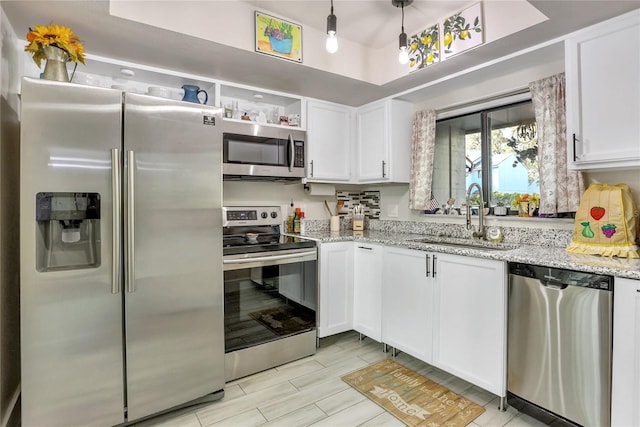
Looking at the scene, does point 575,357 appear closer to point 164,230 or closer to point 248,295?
point 248,295

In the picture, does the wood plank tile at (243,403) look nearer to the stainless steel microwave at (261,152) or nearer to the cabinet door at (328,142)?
the stainless steel microwave at (261,152)

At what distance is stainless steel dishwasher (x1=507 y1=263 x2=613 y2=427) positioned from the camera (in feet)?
4.85

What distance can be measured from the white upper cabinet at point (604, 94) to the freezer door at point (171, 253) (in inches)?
84.5

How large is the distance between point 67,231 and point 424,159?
2709mm

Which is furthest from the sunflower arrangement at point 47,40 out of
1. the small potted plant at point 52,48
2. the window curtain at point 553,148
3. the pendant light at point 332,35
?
the window curtain at point 553,148

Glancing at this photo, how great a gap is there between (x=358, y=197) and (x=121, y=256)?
104 inches

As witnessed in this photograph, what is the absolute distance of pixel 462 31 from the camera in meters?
2.14

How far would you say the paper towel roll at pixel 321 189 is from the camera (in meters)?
3.24

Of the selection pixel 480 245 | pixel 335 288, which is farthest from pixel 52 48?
pixel 480 245

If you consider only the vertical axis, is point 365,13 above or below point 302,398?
above

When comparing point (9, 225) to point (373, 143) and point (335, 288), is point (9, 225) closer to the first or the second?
point (335, 288)

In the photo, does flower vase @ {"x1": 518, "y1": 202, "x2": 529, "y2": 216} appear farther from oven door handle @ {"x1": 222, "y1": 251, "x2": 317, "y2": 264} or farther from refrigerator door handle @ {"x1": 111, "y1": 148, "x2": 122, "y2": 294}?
refrigerator door handle @ {"x1": 111, "y1": 148, "x2": 122, "y2": 294}

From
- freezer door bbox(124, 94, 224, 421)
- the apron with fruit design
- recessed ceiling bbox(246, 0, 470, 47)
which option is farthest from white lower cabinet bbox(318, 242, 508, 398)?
recessed ceiling bbox(246, 0, 470, 47)

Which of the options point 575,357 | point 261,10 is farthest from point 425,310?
point 261,10
